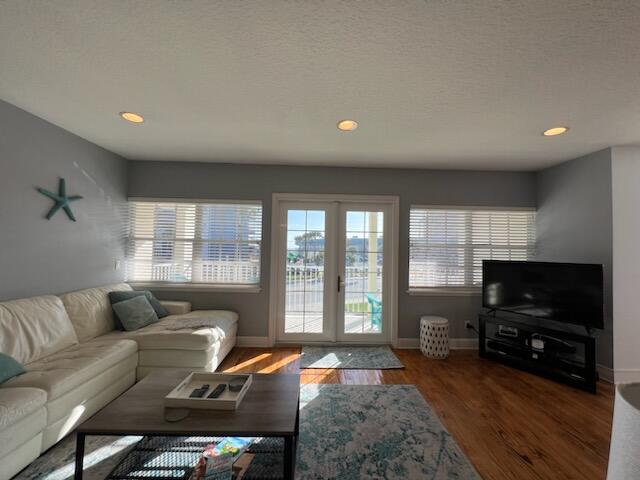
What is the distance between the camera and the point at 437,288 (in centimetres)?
395

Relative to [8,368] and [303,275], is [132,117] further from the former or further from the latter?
[303,275]

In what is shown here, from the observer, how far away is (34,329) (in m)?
2.22

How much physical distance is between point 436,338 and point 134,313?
11.4ft

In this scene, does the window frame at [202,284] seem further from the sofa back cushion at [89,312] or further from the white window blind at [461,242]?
the white window blind at [461,242]

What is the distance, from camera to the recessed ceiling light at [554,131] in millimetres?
2545

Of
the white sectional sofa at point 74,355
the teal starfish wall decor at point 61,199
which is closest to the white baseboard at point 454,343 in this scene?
the white sectional sofa at point 74,355

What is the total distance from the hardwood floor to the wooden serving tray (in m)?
1.24

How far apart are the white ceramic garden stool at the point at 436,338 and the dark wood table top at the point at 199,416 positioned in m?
2.28

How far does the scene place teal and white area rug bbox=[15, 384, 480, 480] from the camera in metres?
1.67

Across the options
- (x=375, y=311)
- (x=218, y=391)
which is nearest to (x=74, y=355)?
(x=218, y=391)

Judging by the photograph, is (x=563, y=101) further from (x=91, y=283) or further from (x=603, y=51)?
(x=91, y=283)

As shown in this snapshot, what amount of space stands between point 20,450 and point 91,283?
1993 mm

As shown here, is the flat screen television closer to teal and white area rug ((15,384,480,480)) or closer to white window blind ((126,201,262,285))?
teal and white area rug ((15,384,480,480))

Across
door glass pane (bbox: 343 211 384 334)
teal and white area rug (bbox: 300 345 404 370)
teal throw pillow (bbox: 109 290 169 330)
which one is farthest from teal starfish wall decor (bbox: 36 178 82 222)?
door glass pane (bbox: 343 211 384 334)
